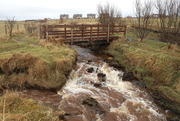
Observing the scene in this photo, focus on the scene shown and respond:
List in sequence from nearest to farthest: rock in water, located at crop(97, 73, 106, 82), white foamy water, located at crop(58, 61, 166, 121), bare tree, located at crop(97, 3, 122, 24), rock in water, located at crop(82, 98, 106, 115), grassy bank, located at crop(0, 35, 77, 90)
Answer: white foamy water, located at crop(58, 61, 166, 121), rock in water, located at crop(82, 98, 106, 115), grassy bank, located at crop(0, 35, 77, 90), rock in water, located at crop(97, 73, 106, 82), bare tree, located at crop(97, 3, 122, 24)

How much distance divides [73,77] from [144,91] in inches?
198

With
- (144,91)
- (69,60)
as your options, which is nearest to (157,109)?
(144,91)

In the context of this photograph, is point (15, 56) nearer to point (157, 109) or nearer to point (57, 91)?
point (57, 91)

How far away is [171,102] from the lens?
728 cm

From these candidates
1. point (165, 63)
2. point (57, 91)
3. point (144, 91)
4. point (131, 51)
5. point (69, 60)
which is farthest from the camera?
point (131, 51)

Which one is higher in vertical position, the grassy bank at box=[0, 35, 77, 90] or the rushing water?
the grassy bank at box=[0, 35, 77, 90]

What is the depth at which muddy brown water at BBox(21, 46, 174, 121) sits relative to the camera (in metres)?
6.43

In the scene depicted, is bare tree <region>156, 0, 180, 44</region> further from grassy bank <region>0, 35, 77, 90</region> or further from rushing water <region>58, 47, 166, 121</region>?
grassy bank <region>0, 35, 77, 90</region>

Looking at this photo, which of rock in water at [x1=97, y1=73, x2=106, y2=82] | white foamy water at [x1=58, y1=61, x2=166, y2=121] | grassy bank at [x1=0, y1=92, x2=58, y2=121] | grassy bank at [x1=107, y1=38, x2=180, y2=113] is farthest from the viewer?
rock in water at [x1=97, y1=73, x2=106, y2=82]

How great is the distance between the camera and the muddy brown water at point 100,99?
6426 millimetres

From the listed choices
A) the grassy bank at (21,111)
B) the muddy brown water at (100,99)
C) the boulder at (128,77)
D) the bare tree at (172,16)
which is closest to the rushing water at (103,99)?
the muddy brown water at (100,99)

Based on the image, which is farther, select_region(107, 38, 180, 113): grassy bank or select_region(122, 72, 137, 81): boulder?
select_region(122, 72, 137, 81): boulder

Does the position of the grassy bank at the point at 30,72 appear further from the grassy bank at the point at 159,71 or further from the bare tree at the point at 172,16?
the bare tree at the point at 172,16

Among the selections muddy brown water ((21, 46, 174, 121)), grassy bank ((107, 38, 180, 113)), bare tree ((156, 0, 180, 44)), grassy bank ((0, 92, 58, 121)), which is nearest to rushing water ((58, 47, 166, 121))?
muddy brown water ((21, 46, 174, 121))
